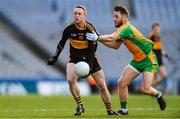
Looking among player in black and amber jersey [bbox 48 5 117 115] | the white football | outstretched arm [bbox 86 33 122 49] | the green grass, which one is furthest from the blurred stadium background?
the white football

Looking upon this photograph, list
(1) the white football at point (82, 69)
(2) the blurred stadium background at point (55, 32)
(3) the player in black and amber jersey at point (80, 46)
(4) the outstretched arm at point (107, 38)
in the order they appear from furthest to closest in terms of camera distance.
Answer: (2) the blurred stadium background at point (55, 32) < (3) the player in black and amber jersey at point (80, 46) < (4) the outstretched arm at point (107, 38) < (1) the white football at point (82, 69)

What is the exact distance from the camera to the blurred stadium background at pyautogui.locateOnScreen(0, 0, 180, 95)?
3070 centimetres

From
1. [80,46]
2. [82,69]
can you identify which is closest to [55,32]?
[80,46]

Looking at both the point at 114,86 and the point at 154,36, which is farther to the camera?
the point at 114,86

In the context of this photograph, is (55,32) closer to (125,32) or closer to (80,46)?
(80,46)

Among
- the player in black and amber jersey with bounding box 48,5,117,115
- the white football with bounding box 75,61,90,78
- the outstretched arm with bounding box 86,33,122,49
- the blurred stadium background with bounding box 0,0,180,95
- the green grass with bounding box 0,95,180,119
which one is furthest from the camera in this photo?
the blurred stadium background with bounding box 0,0,180,95

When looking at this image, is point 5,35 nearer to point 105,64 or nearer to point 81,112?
point 105,64

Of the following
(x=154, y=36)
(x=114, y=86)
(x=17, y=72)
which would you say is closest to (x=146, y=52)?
(x=154, y=36)

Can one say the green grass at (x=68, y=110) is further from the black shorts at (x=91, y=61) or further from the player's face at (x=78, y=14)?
the player's face at (x=78, y=14)

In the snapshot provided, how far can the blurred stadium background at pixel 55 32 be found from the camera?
3070 cm

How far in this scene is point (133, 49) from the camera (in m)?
13.4

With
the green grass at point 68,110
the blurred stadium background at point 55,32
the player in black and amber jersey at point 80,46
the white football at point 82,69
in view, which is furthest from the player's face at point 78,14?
the blurred stadium background at point 55,32

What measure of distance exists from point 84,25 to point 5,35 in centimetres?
1886

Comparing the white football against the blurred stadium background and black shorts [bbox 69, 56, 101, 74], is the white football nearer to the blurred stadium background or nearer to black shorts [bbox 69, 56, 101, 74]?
black shorts [bbox 69, 56, 101, 74]
